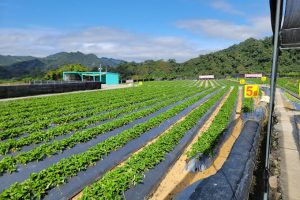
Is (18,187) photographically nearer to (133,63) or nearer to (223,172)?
(223,172)

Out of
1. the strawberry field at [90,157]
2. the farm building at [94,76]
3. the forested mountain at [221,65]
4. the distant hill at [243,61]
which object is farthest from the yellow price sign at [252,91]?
the distant hill at [243,61]

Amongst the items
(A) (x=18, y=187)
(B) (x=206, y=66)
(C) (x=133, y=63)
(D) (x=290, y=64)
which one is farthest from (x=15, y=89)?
(C) (x=133, y=63)

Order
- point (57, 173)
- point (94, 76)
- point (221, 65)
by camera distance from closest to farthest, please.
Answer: point (57, 173), point (94, 76), point (221, 65)

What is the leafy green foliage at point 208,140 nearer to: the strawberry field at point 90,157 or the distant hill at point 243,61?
the strawberry field at point 90,157

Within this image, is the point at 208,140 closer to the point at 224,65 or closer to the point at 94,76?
the point at 94,76

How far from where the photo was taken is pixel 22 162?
8.13m

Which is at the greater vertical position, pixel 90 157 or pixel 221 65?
pixel 221 65

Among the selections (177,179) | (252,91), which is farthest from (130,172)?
(252,91)

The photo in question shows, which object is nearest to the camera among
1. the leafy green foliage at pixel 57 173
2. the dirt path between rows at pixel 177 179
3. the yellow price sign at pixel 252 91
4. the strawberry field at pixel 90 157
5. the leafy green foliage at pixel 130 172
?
the leafy green foliage at pixel 57 173

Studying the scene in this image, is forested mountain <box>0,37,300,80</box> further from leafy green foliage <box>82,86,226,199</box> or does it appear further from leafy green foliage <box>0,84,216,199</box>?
leafy green foliage <box>0,84,216,199</box>

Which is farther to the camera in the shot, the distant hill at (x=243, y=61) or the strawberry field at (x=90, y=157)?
the distant hill at (x=243, y=61)

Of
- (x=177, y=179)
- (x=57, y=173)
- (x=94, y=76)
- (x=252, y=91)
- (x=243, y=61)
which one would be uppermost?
(x=243, y=61)

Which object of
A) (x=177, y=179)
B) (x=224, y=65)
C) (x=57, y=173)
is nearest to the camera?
(x=57, y=173)

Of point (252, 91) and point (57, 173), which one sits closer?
point (57, 173)
